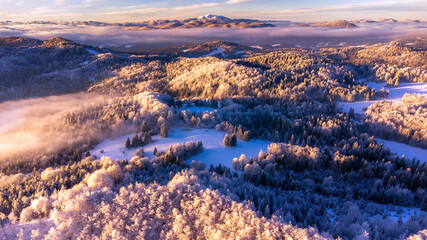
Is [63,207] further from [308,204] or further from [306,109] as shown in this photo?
[306,109]

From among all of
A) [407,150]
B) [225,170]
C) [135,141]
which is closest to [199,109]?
[135,141]

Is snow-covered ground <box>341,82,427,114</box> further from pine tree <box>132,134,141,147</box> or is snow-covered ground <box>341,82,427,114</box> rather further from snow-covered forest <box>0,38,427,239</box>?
pine tree <box>132,134,141,147</box>

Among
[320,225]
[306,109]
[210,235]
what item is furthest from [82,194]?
[306,109]

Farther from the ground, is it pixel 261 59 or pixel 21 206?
pixel 261 59

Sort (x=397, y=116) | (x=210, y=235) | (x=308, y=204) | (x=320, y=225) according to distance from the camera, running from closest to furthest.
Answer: (x=210, y=235), (x=320, y=225), (x=308, y=204), (x=397, y=116)

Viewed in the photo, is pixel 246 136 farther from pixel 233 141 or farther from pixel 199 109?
pixel 199 109

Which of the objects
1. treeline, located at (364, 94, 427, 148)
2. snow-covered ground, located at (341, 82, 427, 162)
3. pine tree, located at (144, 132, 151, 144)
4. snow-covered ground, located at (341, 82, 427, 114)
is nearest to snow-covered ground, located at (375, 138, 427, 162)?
snow-covered ground, located at (341, 82, 427, 162)

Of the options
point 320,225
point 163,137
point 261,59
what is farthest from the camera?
point 261,59
